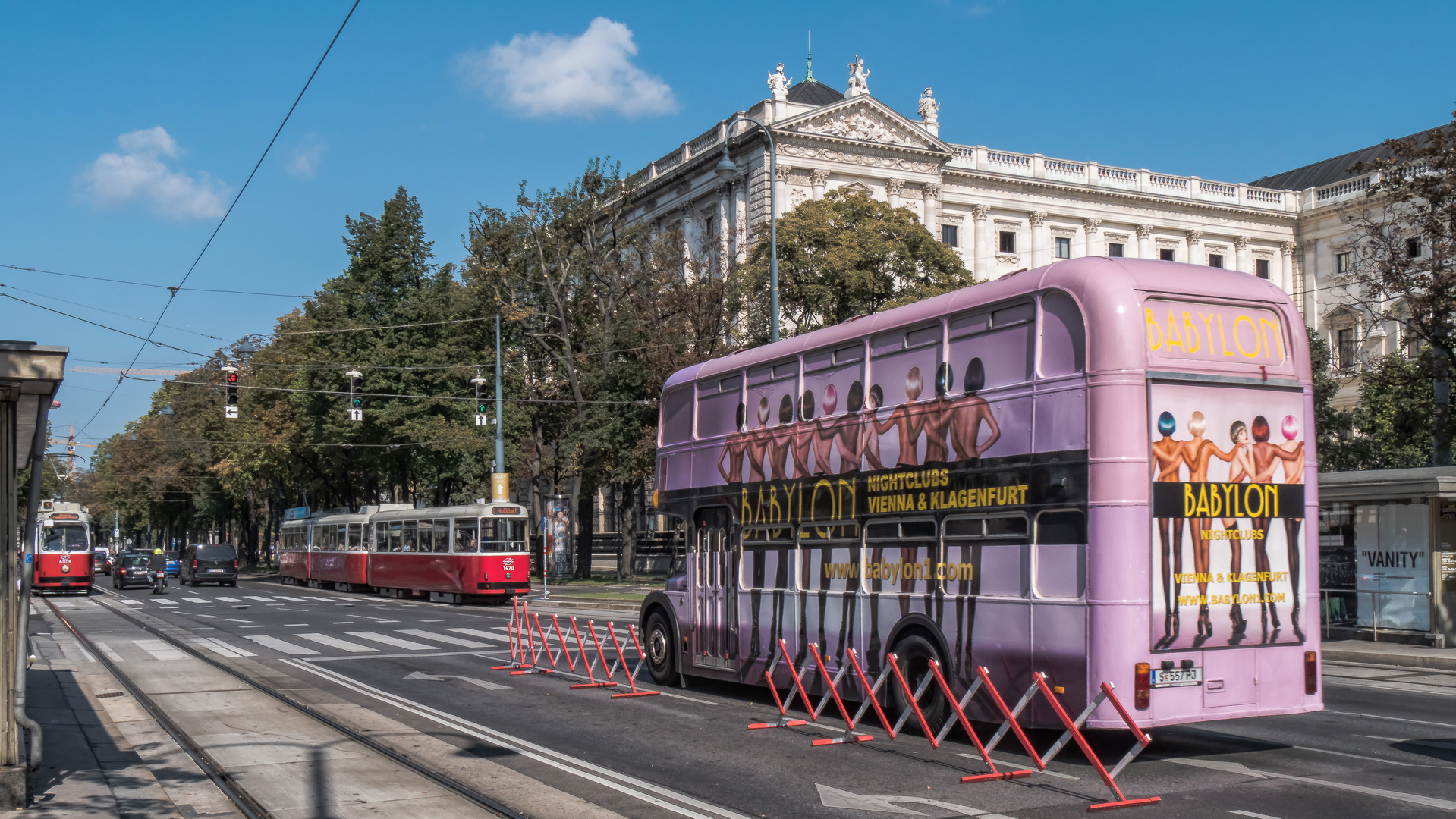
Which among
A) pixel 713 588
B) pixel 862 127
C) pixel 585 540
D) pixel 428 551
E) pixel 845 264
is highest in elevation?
pixel 862 127

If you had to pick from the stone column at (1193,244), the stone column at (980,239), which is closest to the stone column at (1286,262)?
the stone column at (1193,244)

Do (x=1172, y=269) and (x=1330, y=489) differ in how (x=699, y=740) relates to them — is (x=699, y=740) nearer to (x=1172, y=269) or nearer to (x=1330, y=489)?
(x=1172, y=269)

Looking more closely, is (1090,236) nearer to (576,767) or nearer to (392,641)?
(392,641)

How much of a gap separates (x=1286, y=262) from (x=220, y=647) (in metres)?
80.5

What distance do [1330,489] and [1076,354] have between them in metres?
13.4

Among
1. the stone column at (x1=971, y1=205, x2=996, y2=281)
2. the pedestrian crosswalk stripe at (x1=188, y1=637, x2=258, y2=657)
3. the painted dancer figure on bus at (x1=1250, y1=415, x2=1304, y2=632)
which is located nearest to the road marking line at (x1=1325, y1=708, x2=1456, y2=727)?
the painted dancer figure on bus at (x1=1250, y1=415, x2=1304, y2=632)

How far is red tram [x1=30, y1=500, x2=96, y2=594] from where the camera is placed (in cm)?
4700

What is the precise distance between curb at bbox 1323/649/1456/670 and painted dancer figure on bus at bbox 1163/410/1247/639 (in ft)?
Answer: 34.5

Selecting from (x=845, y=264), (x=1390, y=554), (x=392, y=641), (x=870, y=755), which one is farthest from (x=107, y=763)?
(x=845, y=264)

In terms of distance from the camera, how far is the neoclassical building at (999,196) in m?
67.8

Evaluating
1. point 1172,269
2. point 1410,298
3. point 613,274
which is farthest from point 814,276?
point 1172,269

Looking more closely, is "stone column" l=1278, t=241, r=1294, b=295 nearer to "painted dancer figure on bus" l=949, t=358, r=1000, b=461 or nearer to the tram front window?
the tram front window

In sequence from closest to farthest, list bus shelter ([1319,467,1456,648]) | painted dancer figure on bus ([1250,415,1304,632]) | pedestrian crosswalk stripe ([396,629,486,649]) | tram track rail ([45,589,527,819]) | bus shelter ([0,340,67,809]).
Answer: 1. bus shelter ([0,340,67,809])
2. tram track rail ([45,589,527,819])
3. painted dancer figure on bus ([1250,415,1304,632])
4. bus shelter ([1319,467,1456,648])
5. pedestrian crosswalk stripe ([396,629,486,649])

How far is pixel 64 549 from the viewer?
154ft
